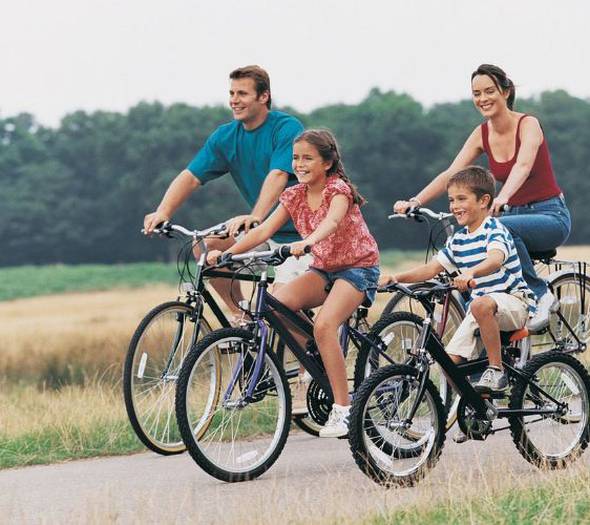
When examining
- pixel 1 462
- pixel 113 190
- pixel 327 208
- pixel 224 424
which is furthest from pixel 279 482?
pixel 113 190

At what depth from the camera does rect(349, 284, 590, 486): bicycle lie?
20.0 feet

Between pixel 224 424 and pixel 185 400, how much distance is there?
434 millimetres

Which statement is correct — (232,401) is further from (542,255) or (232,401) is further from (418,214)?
(542,255)

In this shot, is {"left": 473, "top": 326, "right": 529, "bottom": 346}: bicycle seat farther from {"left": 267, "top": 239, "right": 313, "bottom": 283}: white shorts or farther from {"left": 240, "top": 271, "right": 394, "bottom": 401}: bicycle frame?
{"left": 267, "top": 239, "right": 313, "bottom": 283}: white shorts

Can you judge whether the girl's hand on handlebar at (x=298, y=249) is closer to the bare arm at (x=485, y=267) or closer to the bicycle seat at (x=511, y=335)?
the bare arm at (x=485, y=267)

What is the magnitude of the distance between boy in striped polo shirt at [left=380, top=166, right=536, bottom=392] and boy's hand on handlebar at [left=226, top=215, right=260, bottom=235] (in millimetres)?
879

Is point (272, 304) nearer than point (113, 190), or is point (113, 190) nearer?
point (272, 304)

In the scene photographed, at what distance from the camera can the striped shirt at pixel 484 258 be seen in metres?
6.65

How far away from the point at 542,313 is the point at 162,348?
228 cm

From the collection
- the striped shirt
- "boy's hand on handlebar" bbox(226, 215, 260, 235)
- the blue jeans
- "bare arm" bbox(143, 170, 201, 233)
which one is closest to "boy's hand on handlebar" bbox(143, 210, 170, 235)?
"bare arm" bbox(143, 170, 201, 233)

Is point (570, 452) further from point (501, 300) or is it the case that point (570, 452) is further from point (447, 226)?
point (447, 226)

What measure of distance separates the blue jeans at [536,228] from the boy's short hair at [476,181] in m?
1.02

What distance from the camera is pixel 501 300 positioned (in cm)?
662

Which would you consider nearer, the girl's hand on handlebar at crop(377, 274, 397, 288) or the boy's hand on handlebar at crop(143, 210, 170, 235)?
the girl's hand on handlebar at crop(377, 274, 397, 288)
